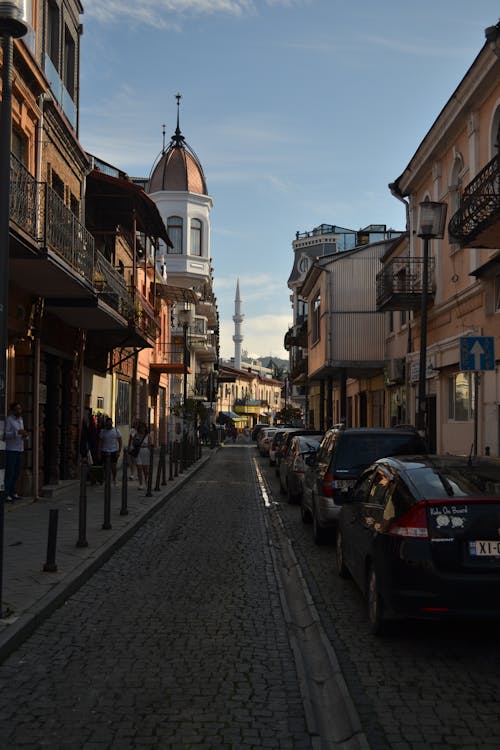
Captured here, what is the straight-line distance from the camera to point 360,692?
491cm

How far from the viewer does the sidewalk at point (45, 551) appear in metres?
6.46

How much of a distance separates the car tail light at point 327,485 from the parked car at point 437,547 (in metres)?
4.22

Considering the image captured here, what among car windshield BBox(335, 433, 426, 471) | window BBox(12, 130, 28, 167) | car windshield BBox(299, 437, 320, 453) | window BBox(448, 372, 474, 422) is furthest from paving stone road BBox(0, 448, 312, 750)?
window BBox(448, 372, 474, 422)

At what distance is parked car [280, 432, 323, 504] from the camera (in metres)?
16.5

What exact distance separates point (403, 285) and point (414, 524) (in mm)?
17615

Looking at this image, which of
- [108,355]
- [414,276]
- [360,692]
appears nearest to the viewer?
[360,692]

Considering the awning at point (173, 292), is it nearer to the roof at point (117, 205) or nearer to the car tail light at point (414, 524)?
the roof at point (117, 205)

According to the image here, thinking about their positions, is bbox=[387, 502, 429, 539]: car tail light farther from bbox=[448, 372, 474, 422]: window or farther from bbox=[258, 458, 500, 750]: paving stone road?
bbox=[448, 372, 474, 422]: window

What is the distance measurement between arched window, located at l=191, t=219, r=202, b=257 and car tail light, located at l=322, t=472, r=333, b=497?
45036 mm

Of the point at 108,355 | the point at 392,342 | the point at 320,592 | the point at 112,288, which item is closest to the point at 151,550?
the point at 320,592

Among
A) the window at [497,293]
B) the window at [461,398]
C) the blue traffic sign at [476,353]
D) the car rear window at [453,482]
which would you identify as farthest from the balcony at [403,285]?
the car rear window at [453,482]

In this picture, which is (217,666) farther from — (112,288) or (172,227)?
(172,227)

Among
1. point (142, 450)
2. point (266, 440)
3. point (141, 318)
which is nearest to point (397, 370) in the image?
point (141, 318)

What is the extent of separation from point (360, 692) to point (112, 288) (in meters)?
14.7
